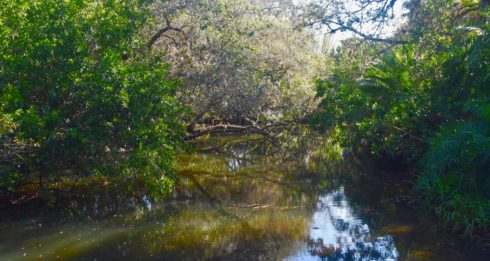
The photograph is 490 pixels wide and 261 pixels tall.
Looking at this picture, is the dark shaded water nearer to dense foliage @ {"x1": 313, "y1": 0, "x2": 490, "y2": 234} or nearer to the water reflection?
the water reflection

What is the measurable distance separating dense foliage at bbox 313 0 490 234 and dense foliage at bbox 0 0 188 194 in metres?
5.21

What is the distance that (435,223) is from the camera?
30.1ft

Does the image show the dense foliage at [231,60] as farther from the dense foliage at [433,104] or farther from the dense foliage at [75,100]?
the dense foliage at [75,100]

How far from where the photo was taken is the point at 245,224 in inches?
380

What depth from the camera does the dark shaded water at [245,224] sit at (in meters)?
8.04

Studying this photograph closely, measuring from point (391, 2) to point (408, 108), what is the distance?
266 centimetres

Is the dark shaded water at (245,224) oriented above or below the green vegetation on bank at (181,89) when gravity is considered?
below

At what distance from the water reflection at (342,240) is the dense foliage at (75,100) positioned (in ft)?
10.6

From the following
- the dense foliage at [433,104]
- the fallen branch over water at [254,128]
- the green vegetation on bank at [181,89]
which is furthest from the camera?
the fallen branch over water at [254,128]

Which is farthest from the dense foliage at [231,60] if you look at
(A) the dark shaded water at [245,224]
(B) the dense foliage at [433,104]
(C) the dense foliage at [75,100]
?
(C) the dense foliage at [75,100]

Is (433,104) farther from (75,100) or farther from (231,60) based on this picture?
(75,100)

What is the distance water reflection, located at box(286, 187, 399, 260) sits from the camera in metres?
7.88

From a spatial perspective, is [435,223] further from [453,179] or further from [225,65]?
[225,65]

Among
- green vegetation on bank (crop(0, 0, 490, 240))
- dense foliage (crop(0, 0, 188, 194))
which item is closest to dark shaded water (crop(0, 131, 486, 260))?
green vegetation on bank (crop(0, 0, 490, 240))
